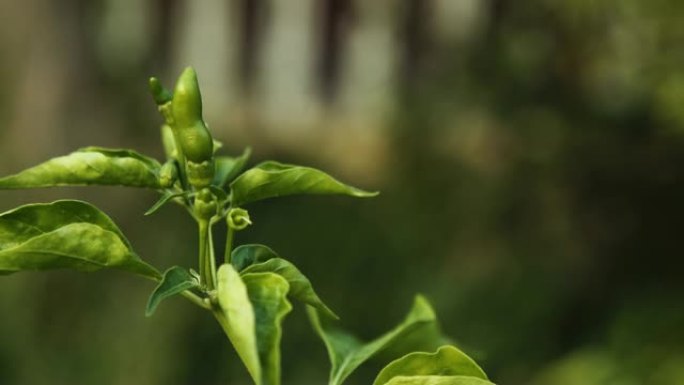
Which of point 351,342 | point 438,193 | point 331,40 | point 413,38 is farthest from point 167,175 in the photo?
point 331,40

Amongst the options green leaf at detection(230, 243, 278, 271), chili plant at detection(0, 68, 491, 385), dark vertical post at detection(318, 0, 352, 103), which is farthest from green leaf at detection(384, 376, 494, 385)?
dark vertical post at detection(318, 0, 352, 103)

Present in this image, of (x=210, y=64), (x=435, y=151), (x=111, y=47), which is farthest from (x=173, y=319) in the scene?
(x=210, y=64)

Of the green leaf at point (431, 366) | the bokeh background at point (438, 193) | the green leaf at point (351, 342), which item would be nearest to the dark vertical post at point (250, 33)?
the bokeh background at point (438, 193)

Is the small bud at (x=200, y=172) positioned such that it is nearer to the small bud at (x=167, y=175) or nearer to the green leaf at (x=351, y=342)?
the small bud at (x=167, y=175)

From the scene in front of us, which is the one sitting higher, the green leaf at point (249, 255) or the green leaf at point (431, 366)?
the green leaf at point (249, 255)

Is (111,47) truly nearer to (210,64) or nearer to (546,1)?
(210,64)
